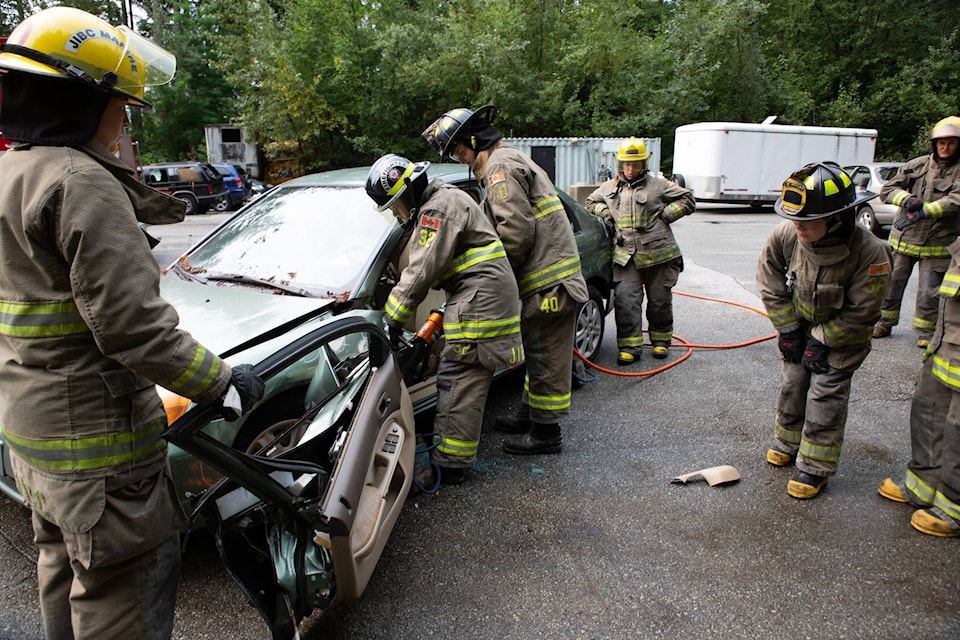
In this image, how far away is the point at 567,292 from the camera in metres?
3.71

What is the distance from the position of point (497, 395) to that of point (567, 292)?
1312 millimetres

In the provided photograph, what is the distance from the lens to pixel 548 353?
12.5ft

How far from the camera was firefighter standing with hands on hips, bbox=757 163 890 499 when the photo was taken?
3021 mm

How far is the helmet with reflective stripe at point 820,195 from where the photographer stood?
295cm

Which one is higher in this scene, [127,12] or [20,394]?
[127,12]

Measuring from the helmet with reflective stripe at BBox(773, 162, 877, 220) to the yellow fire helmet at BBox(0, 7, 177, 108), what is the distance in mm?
2521

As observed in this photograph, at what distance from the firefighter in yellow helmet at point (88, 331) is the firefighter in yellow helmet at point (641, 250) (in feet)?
13.2

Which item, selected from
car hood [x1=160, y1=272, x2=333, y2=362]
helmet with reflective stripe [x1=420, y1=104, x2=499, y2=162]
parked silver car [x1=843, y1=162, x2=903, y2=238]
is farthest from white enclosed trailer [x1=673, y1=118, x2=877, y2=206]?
car hood [x1=160, y1=272, x2=333, y2=362]

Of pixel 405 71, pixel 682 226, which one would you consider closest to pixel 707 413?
pixel 682 226

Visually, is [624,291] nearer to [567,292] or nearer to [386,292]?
[567,292]

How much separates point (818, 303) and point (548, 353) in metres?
1.41

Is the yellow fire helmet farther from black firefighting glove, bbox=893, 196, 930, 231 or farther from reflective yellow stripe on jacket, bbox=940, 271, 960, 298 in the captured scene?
black firefighting glove, bbox=893, 196, 930, 231

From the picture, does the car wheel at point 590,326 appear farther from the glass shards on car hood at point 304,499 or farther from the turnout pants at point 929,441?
the glass shards on car hood at point 304,499

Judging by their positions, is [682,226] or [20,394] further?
[682,226]
